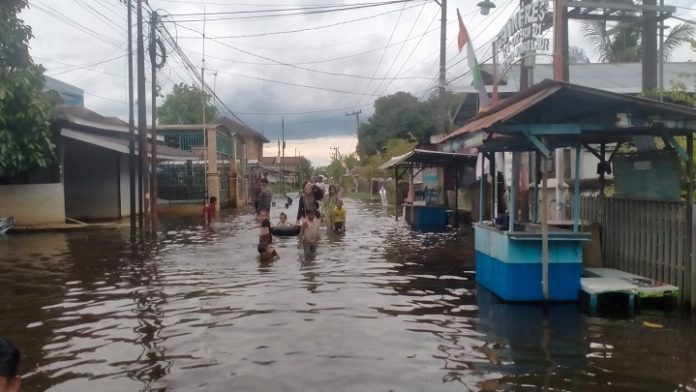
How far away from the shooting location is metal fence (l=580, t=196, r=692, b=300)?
8875 millimetres

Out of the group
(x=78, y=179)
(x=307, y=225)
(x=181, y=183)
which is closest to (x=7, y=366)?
(x=307, y=225)

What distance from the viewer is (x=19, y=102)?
20016 mm

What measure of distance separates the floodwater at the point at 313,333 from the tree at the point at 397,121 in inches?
1643

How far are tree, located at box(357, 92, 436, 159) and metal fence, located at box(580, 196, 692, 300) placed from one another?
41.9m

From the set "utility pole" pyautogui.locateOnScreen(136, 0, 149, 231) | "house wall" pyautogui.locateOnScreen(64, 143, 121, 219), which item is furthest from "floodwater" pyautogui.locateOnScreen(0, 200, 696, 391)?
"house wall" pyautogui.locateOnScreen(64, 143, 121, 219)

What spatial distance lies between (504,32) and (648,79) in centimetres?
337

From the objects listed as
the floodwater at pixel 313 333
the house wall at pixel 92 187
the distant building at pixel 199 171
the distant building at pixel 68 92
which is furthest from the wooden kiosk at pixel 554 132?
the distant building at pixel 68 92

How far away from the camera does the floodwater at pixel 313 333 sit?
6.21 meters

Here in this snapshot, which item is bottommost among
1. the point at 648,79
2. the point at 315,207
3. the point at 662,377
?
the point at 662,377

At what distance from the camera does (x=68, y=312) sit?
927 centimetres

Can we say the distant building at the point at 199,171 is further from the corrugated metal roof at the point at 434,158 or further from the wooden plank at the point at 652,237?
the wooden plank at the point at 652,237

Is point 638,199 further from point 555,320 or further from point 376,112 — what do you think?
point 376,112

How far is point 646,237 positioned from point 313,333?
527 centimetres

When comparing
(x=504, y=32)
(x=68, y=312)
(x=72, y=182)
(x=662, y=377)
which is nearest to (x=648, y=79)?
(x=504, y=32)
